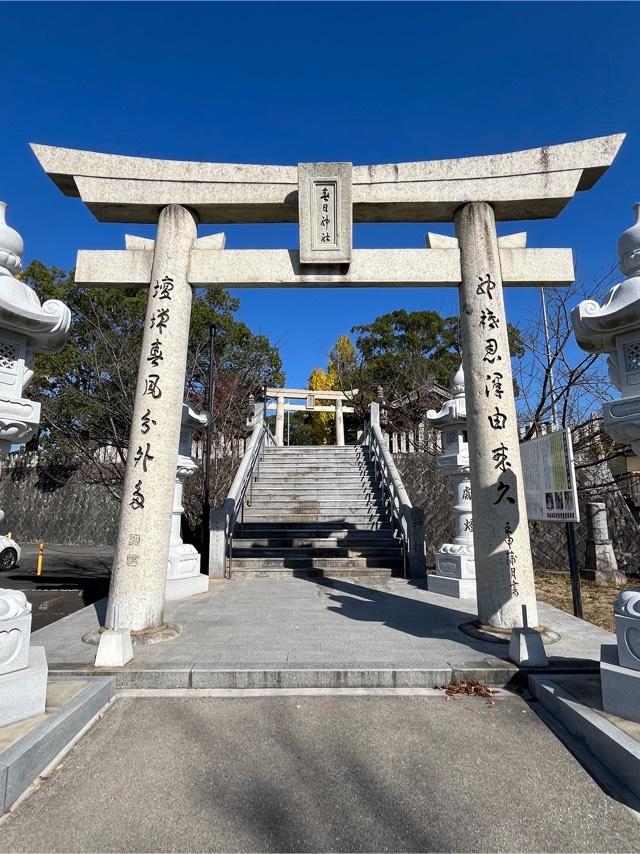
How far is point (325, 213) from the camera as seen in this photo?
6113mm

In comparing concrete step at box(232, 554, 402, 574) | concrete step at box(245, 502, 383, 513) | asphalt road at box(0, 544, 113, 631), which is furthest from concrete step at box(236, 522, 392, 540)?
asphalt road at box(0, 544, 113, 631)

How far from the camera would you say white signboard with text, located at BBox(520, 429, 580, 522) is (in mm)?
5715

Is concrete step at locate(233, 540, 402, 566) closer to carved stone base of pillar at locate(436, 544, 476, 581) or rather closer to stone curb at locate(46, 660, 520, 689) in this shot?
carved stone base of pillar at locate(436, 544, 476, 581)

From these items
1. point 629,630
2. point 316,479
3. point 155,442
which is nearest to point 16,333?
point 155,442

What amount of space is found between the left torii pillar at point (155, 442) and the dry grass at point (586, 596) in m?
6.99

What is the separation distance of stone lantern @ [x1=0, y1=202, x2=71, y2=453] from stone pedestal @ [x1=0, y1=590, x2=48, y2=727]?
1328 mm

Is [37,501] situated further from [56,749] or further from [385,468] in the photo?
[56,749]

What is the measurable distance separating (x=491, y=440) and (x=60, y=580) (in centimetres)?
1085

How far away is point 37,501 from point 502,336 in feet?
73.6

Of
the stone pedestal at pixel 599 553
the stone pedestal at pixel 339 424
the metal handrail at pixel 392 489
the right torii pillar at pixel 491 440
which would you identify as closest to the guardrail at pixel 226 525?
the metal handrail at pixel 392 489

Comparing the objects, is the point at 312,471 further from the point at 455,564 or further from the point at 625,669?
the point at 625,669

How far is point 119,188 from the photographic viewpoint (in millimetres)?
6137

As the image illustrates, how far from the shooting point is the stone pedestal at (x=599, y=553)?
11.5 m

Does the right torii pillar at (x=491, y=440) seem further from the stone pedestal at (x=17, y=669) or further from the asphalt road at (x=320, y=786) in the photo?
the stone pedestal at (x=17, y=669)
